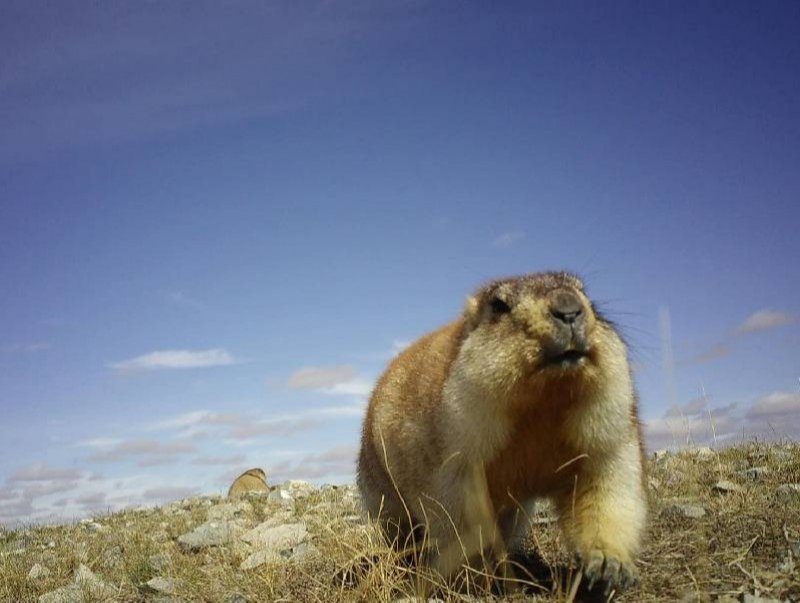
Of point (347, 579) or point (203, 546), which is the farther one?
point (203, 546)

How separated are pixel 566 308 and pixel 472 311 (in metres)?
1.11

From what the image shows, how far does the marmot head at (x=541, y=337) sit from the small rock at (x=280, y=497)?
951 cm

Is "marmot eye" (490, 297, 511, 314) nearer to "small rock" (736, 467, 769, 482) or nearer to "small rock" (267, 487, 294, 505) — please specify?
"small rock" (736, 467, 769, 482)

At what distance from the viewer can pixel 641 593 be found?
579 cm

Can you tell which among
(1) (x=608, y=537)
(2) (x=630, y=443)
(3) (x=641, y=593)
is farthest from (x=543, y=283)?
(3) (x=641, y=593)

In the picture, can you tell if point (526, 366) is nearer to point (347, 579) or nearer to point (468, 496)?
point (468, 496)

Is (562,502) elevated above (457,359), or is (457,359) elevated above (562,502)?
(457,359)

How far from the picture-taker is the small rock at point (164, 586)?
7215 mm

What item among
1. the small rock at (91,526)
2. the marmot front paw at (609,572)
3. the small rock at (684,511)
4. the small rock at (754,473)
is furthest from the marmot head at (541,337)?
the small rock at (91,526)

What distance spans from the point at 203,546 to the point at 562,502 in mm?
6063

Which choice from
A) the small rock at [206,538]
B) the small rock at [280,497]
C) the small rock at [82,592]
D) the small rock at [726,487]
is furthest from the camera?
the small rock at [280,497]

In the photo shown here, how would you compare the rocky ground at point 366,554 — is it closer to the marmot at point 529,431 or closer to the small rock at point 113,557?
the small rock at point 113,557

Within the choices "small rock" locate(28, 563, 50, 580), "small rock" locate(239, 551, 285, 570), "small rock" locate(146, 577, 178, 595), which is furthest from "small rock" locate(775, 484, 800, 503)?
"small rock" locate(28, 563, 50, 580)

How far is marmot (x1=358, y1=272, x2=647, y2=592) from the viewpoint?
539 centimetres
